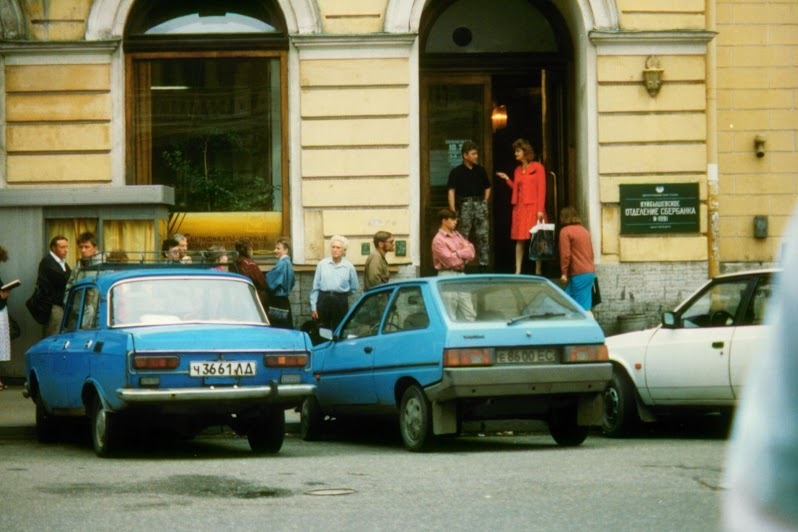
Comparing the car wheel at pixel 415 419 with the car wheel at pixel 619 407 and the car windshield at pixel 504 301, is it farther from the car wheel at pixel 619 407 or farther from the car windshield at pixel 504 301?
the car wheel at pixel 619 407

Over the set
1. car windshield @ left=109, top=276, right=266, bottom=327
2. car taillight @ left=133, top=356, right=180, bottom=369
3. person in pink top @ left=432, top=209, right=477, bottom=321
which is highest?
person in pink top @ left=432, top=209, right=477, bottom=321

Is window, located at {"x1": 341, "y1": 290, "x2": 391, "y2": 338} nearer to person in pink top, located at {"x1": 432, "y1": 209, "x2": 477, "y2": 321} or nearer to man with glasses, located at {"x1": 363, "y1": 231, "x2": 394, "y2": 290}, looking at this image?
person in pink top, located at {"x1": 432, "y1": 209, "x2": 477, "y2": 321}

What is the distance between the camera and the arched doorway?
22.1 m

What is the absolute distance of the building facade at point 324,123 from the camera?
66.8ft

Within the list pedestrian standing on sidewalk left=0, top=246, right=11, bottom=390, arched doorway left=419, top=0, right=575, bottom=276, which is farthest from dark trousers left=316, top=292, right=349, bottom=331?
arched doorway left=419, top=0, right=575, bottom=276

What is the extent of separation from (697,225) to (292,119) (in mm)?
5810

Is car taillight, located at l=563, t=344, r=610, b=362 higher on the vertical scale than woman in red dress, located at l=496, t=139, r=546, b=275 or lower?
lower

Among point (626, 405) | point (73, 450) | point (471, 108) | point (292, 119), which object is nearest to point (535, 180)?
point (471, 108)

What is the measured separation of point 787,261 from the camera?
124 centimetres

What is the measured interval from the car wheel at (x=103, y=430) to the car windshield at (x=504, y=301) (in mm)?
2757

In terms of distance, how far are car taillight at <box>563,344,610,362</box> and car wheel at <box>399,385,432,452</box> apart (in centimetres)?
118

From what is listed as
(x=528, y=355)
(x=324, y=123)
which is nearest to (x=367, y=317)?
(x=528, y=355)

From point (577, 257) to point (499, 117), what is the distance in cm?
408

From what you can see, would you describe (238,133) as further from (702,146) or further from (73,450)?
(73,450)
